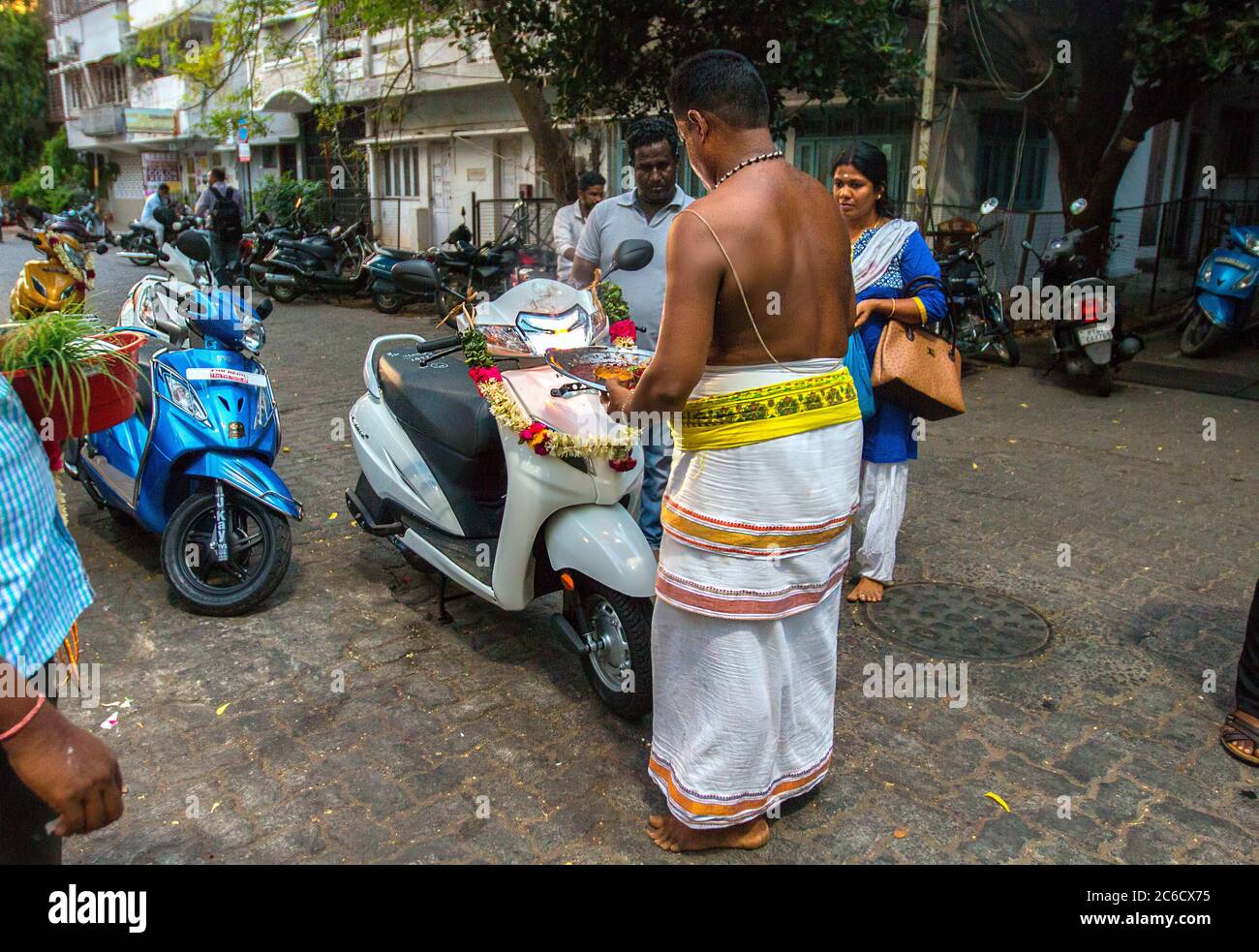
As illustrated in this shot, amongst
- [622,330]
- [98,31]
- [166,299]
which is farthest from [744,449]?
[98,31]

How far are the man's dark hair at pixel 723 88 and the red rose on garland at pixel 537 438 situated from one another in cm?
115

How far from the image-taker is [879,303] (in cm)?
398

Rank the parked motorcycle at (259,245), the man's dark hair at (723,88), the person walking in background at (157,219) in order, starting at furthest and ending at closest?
the person walking in background at (157,219), the parked motorcycle at (259,245), the man's dark hair at (723,88)

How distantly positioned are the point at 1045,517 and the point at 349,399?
522cm

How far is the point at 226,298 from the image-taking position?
4410mm

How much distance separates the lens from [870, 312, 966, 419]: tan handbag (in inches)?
157

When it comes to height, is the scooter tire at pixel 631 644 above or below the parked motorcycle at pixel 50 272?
below

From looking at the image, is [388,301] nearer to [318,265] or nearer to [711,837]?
[318,265]

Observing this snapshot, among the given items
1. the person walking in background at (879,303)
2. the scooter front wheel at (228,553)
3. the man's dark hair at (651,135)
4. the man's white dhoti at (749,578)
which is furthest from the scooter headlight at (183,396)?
the person walking in background at (879,303)

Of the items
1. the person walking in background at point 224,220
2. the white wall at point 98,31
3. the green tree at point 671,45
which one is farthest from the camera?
the white wall at point 98,31

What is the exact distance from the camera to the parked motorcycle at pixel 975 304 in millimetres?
8492

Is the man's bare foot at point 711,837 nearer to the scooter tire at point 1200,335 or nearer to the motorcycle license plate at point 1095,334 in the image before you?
the motorcycle license plate at point 1095,334

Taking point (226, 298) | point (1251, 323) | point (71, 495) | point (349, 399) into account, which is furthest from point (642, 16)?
point (1251, 323)

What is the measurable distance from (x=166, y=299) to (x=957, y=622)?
3895 mm
